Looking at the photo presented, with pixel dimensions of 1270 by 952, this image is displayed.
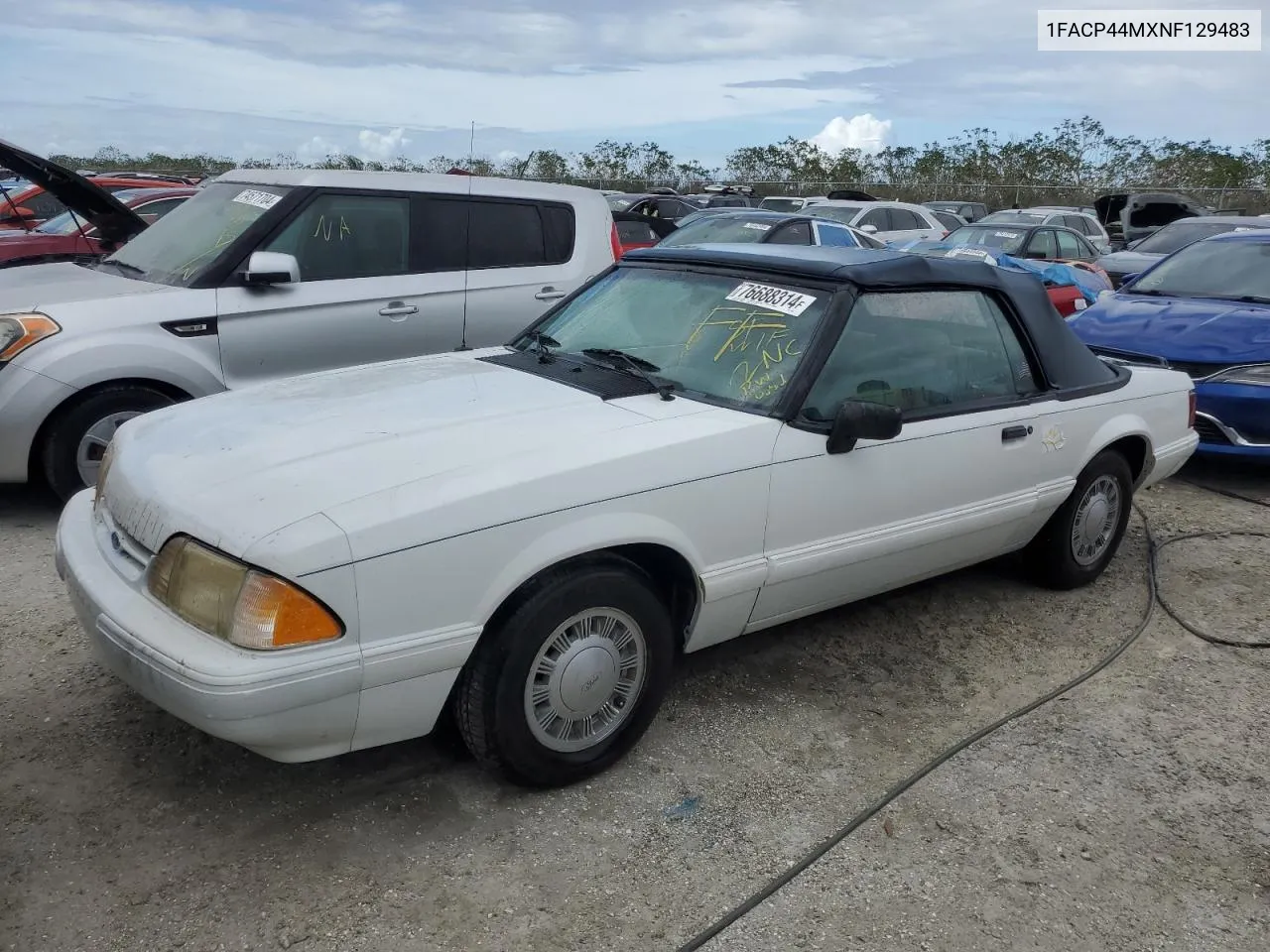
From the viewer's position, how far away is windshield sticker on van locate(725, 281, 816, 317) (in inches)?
148

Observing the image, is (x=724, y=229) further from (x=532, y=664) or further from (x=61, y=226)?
A: (x=532, y=664)

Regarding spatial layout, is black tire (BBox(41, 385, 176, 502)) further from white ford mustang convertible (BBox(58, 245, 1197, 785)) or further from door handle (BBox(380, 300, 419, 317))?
white ford mustang convertible (BBox(58, 245, 1197, 785))

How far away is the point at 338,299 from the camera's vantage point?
18.9 ft

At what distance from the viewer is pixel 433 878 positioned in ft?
9.05

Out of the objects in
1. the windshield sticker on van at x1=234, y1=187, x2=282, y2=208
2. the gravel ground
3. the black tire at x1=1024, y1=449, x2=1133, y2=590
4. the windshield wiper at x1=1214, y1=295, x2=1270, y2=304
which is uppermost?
the windshield sticker on van at x1=234, y1=187, x2=282, y2=208

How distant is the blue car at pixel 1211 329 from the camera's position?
20.6 ft

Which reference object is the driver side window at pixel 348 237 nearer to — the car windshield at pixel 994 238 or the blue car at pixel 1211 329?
the blue car at pixel 1211 329

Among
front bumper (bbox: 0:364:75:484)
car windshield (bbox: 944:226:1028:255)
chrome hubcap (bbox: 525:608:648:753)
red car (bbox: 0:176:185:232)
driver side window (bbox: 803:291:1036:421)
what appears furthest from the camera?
car windshield (bbox: 944:226:1028:255)

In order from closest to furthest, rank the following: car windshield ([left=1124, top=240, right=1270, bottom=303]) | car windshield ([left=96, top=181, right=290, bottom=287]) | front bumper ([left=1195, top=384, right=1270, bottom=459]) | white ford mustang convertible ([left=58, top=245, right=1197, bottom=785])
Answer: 1. white ford mustang convertible ([left=58, top=245, right=1197, bottom=785])
2. car windshield ([left=96, top=181, right=290, bottom=287])
3. front bumper ([left=1195, top=384, right=1270, bottom=459])
4. car windshield ([left=1124, top=240, right=1270, bottom=303])

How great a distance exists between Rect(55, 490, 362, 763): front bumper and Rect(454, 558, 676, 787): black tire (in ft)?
1.17

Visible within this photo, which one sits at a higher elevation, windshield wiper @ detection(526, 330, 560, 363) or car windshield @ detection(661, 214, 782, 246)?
car windshield @ detection(661, 214, 782, 246)

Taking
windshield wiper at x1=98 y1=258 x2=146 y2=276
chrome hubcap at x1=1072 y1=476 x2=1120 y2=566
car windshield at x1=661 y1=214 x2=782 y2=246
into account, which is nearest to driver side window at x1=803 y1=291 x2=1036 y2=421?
chrome hubcap at x1=1072 y1=476 x2=1120 y2=566

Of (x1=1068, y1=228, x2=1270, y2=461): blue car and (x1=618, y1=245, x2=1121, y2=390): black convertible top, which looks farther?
(x1=1068, y1=228, x2=1270, y2=461): blue car

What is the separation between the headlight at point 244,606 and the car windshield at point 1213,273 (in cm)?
668
